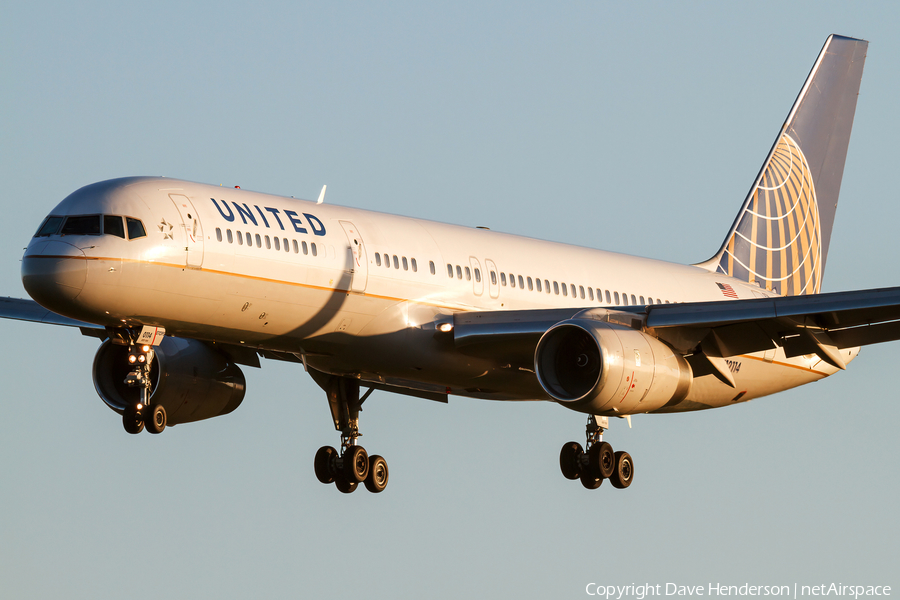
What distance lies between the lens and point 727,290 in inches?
1641

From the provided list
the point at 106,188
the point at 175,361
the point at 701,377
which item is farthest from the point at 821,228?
the point at 106,188

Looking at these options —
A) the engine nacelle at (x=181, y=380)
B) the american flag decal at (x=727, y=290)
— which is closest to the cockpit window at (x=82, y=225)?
the engine nacelle at (x=181, y=380)

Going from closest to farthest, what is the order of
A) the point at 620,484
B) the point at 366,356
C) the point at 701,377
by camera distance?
the point at 366,356
the point at 701,377
the point at 620,484

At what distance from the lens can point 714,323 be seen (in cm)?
3070

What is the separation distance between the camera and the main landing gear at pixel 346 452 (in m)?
36.8

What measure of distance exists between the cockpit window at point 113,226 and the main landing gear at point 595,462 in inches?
552

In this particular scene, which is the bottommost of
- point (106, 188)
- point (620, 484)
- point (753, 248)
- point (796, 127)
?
point (620, 484)

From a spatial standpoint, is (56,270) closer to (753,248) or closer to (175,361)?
(175,361)

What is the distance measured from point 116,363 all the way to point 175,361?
5.17 ft

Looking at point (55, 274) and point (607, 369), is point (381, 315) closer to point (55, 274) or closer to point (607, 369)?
point (607, 369)

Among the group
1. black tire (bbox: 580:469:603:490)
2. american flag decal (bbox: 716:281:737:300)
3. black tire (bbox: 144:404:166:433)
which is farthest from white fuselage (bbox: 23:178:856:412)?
american flag decal (bbox: 716:281:737:300)

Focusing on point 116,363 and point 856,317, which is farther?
point 116,363

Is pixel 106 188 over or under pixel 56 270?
over

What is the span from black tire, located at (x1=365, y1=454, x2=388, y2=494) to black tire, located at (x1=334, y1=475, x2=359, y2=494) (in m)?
0.40
